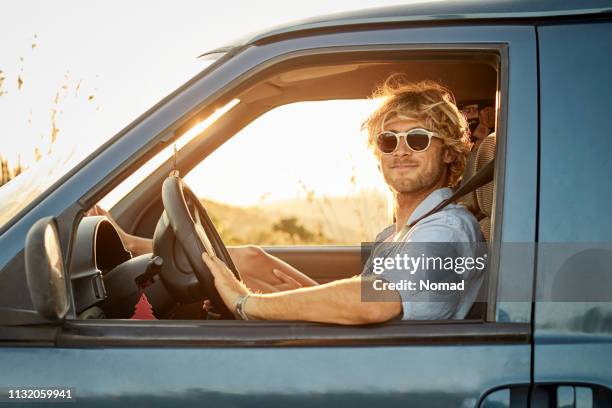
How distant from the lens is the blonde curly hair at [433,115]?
245cm

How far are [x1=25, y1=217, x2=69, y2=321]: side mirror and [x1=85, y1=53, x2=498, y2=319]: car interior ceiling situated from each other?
1062 millimetres

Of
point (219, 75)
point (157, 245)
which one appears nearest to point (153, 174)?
point (157, 245)

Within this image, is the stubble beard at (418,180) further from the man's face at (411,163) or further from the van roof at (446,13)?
the van roof at (446,13)

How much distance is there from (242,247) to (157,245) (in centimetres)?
78

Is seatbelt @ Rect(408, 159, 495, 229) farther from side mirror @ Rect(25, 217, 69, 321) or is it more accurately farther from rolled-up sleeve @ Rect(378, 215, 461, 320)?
side mirror @ Rect(25, 217, 69, 321)

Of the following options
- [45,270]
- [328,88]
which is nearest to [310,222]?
[328,88]

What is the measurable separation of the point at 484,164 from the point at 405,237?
292 mm

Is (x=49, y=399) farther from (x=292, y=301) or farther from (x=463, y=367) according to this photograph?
(x=463, y=367)

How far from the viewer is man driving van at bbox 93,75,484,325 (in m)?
1.95

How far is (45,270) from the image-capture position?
1678 mm

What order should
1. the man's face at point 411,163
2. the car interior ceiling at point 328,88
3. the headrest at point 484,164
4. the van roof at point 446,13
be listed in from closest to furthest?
the van roof at point 446,13 < the headrest at point 484,164 < the man's face at point 411,163 < the car interior ceiling at point 328,88

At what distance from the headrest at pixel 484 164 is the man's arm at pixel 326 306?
506mm

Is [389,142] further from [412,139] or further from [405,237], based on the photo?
[405,237]

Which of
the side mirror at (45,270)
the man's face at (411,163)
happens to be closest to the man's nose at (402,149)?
the man's face at (411,163)
